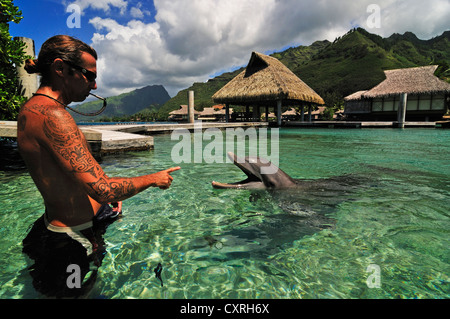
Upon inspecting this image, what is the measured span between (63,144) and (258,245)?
64.3 inches

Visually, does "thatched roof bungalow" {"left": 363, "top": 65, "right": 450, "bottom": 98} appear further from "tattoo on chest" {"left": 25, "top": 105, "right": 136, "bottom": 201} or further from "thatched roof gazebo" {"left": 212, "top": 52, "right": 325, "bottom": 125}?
"tattoo on chest" {"left": 25, "top": 105, "right": 136, "bottom": 201}

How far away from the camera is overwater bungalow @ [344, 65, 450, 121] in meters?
21.9

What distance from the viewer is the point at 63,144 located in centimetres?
121

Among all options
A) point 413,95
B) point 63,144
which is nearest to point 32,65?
point 63,144

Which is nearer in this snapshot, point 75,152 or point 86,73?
point 75,152

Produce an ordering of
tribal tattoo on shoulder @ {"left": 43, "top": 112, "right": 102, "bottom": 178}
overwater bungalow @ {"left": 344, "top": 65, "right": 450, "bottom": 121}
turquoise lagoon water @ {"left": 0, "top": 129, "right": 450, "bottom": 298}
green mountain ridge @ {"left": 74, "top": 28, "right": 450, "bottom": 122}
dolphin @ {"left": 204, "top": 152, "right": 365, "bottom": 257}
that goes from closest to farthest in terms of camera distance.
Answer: tribal tattoo on shoulder @ {"left": 43, "top": 112, "right": 102, "bottom": 178} < turquoise lagoon water @ {"left": 0, "top": 129, "right": 450, "bottom": 298} < dolphin @ {"left": 204, "top": 152, "right": 365, "bottom": 257} < overwater bungalow @ {"left": 344, "top": 65, "right": 450, "bottom": 121} < green mountain ridge @ {"left": 74, "top": 28, "right": 450, "bottom": 122}

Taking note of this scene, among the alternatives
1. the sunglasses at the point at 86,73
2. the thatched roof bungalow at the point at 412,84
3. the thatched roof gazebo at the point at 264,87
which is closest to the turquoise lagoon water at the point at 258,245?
the sunglasses at the point at 86,73

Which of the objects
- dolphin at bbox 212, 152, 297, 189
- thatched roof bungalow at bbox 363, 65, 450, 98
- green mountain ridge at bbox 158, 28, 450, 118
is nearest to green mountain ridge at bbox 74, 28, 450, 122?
green mountain ridge at bbox 158, 28, 450, 118

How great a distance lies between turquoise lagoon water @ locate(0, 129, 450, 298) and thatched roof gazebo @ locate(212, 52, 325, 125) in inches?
650

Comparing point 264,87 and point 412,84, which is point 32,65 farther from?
point 412,84

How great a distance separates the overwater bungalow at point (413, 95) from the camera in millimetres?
21859

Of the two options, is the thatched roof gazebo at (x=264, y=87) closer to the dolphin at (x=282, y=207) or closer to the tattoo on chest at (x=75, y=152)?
the dolphin at (x=282, y=207)

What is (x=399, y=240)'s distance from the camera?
225 cm

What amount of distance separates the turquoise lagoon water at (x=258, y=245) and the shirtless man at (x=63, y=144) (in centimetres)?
56
